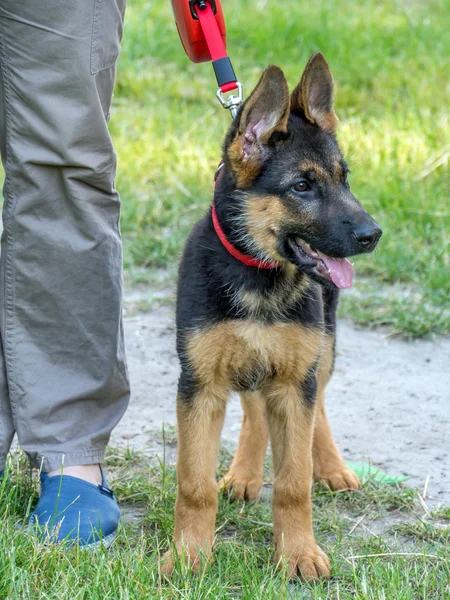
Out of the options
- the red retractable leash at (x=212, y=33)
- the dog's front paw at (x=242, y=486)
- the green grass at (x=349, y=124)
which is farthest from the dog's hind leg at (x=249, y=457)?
the green grass at (x=349, y=124)

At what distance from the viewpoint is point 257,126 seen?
3.29 meters

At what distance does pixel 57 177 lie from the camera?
343cm

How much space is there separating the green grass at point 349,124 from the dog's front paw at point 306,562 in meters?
2.38

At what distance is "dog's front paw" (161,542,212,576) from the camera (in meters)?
3.12

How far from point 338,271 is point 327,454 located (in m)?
1.08

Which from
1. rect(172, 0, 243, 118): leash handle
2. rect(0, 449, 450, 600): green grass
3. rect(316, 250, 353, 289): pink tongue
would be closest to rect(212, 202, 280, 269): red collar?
rect(316, 250, 353, 289): pink tongue

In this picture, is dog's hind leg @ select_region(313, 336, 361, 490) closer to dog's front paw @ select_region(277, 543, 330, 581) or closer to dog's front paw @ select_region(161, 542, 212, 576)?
dog's front paw @ select_region(277, 543, 330, 581)

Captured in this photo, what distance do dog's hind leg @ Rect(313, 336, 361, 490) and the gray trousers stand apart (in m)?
0.83

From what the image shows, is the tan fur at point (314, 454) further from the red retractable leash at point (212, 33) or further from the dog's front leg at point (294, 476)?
the red retractable leash at point (212, 33)

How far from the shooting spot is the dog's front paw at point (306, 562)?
3.23 meters

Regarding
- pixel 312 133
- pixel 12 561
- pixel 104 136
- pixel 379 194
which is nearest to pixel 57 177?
pixel 104 136

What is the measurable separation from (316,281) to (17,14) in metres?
1.36

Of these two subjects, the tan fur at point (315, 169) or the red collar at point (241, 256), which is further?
the red collar at point (241, 256)

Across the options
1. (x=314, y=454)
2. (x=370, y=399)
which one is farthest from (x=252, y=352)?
(x=370, y=399)
